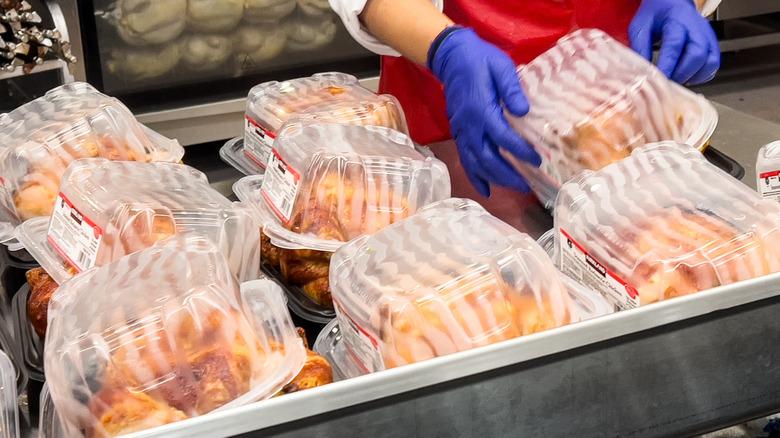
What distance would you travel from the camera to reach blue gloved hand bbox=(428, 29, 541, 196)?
1340 mm

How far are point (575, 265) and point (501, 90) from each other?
1.10 feet

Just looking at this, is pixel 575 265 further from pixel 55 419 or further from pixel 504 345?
pixel 55 419

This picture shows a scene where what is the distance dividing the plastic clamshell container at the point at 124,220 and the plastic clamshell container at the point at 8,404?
20cm

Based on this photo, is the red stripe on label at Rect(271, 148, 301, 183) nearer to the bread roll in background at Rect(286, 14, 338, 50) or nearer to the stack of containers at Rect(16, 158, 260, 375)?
the stack of containers at Rect(16, 158, 260, 375)

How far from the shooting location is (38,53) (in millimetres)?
1932

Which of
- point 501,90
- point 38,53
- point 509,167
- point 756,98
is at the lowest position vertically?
point 756,98

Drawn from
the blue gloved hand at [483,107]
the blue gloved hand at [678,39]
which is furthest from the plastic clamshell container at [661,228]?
the blue gloved hand at [678,39]

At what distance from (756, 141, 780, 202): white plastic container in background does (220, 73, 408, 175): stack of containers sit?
0.57 meters

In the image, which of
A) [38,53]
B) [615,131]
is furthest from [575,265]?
[38,53]

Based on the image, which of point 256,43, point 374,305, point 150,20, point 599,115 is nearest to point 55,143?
point 374,305

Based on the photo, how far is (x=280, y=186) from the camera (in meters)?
1.32

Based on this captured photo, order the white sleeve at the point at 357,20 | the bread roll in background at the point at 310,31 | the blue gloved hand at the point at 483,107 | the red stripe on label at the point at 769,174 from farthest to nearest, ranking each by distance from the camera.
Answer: the bread roll in background at the point at 310,31 < the white sleeve at the point at 357,20 < the blue gloved hand at the point at 483,107 < the red stripe on label at the point at 769,174

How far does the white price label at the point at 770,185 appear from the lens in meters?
1.24

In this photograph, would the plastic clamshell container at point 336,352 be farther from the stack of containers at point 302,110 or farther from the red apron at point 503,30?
the red apron at point 503,30
